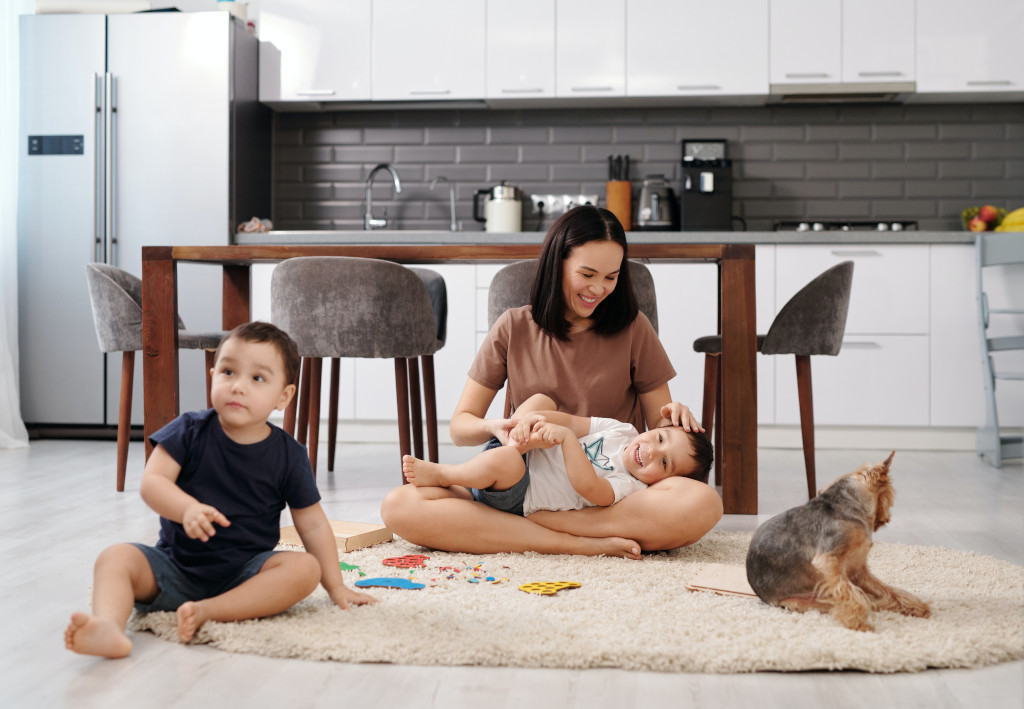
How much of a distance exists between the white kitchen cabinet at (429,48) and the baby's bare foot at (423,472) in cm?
287

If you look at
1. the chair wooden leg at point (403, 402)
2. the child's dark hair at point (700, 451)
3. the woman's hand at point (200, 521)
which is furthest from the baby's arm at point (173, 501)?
the chair wooden leg at point (403, 402)

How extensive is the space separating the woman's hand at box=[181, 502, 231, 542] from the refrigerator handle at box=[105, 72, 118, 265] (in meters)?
3.29

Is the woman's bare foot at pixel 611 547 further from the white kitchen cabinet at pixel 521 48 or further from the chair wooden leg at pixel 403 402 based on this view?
the white kitchen cabinet at pixel 521 48

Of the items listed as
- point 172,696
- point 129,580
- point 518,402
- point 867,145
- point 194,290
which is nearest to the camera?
point 172,696

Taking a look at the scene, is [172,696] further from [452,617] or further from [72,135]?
[72,135]

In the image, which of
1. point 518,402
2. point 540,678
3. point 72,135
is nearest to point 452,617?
point 540,678

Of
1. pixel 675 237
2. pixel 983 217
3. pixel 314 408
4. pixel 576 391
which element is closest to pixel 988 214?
pixel 983 217

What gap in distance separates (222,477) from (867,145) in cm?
396

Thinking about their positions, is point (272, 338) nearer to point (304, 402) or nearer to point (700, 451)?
point (700, 451)

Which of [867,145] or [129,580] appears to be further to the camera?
[867,145]

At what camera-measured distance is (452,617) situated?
4.77ft

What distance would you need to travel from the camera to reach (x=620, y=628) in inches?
54.6

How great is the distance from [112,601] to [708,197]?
355 cm

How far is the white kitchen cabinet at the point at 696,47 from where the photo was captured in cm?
421
